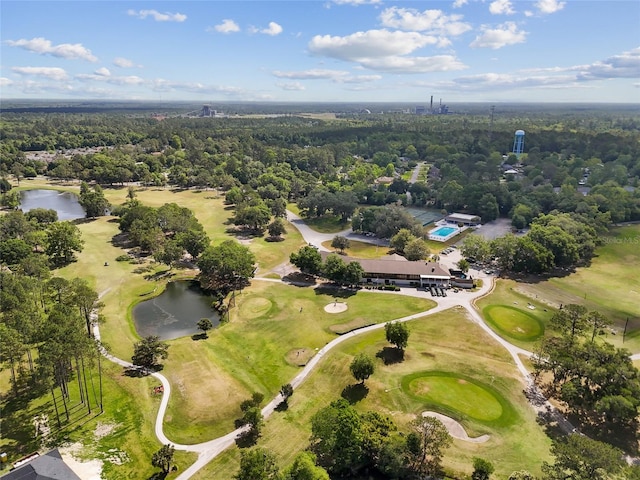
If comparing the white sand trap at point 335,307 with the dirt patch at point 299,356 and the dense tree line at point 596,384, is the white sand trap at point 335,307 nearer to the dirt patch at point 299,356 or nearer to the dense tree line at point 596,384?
the dirt patch at point 299,356

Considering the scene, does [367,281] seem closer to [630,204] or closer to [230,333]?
[230,333]

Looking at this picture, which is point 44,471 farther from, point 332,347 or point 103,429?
point 332,347

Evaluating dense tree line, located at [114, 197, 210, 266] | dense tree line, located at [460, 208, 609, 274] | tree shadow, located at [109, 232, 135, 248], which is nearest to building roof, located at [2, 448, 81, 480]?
dense tree line, located at [114, 197, 210, 266]

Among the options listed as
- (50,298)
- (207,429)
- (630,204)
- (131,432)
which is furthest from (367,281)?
(630,204)

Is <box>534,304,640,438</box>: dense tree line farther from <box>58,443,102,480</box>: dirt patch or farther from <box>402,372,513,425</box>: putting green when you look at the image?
<box>58,443,102,480</box>: dirt patch

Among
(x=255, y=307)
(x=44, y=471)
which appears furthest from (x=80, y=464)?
(x=255, y=307)

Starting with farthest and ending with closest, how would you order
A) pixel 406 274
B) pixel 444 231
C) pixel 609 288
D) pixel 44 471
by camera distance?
pixel 444 231
pixel 609 288
pixel 406 274
pixel 44 471
